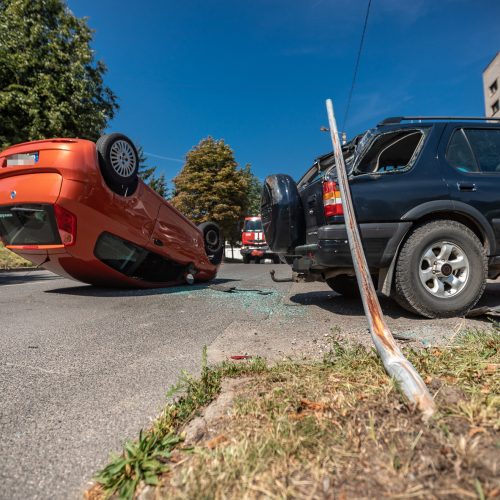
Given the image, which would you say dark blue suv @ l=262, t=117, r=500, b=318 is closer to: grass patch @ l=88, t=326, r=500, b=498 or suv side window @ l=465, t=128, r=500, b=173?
suv side window @ l=465, t=128, r=500, b=173

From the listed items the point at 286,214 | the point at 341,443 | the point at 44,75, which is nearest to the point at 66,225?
the point at 286,214

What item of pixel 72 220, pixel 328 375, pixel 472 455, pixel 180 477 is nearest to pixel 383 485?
pixel 472 455

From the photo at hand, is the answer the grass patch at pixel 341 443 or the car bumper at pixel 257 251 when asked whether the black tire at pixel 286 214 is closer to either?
the grass patch at pixel 341 443

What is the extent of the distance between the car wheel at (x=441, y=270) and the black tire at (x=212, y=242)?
4.59 meters

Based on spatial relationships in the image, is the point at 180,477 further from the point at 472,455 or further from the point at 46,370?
the point at 46,370

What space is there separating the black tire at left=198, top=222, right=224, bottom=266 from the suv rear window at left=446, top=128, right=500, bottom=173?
184 inches

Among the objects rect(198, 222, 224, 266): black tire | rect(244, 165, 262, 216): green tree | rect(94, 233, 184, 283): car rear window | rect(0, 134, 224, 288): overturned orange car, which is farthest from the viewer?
rect(244, 165, 262, 216): green tree

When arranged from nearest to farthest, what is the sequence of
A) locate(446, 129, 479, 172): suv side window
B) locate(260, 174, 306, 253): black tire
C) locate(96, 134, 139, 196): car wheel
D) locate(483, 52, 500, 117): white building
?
locate(446, 129, 479, 172): suv side window, locate(260, 174, 306, 253): black tire, locate(96, 134, 139, 196): car wheel, locate(483, 52, 500, 117): white building

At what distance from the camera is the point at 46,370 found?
215cm

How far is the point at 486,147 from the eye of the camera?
361cm

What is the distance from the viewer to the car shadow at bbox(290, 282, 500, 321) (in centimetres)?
344

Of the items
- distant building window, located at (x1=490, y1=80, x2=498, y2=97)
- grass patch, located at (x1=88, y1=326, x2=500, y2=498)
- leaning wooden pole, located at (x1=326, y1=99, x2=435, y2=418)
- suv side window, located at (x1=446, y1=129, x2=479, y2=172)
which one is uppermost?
distant building window, located at (x1=490, y1=80, x2=498, y2=97)

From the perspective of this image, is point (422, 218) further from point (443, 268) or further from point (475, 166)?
point (475, 166)

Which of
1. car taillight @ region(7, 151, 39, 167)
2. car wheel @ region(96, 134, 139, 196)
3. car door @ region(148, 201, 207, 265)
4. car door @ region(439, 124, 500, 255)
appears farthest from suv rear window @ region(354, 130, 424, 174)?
car taillight @ region(7, 151, 39, 167)
